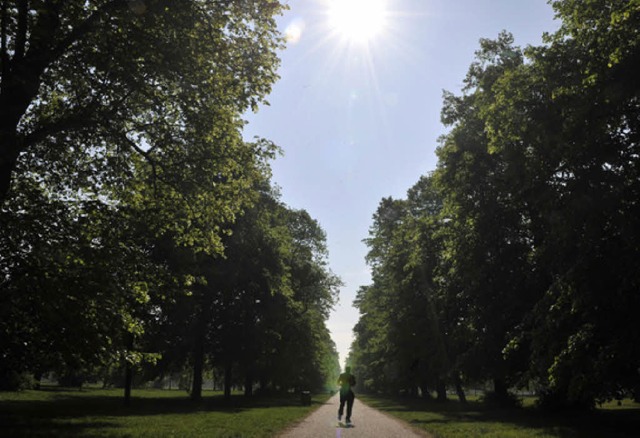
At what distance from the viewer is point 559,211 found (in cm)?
1229

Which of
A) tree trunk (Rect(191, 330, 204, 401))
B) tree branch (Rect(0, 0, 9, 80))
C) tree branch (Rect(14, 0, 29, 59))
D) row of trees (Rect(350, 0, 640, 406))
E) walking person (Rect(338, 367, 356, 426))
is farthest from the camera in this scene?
tree trunk (Rect(191, 330, 204, 401))

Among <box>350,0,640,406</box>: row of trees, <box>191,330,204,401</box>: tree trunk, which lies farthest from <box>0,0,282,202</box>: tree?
<box>191,330,204,401</box>: tree trunk

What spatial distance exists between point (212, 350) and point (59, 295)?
20025 mm

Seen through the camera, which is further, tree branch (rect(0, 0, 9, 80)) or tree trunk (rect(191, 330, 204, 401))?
tree trunk (rect(191, 330, 204, 401))

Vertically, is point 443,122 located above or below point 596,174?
above

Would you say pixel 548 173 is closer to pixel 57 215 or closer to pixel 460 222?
pixel 460 222

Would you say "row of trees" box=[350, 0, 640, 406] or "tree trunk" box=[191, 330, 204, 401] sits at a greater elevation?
"row of trees" box=[350, 0, 640, 406]

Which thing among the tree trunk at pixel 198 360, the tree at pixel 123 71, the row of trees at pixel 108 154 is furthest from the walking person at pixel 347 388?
the tree trunk at pixel 198 360

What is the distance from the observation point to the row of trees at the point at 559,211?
1081cm

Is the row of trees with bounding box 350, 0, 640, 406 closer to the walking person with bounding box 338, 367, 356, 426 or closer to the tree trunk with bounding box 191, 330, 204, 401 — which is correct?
the walking person with bounding box 338, 367, 356, 426

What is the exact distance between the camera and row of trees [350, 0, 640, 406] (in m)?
10.8

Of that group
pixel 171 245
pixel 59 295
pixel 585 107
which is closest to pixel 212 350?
pixel 171 245

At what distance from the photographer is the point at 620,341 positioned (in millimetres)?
10805

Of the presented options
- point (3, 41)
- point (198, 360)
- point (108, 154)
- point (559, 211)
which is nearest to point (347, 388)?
point (559, 211)
